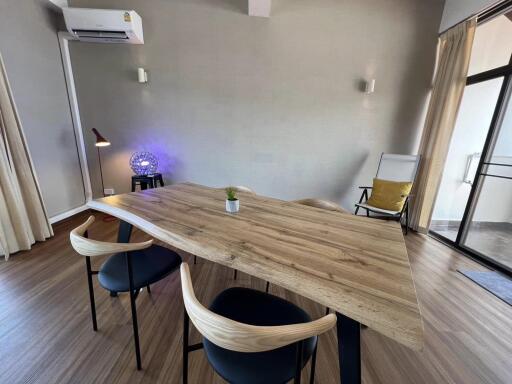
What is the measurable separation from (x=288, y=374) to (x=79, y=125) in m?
3.86

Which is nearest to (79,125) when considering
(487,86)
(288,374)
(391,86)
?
(288,374)

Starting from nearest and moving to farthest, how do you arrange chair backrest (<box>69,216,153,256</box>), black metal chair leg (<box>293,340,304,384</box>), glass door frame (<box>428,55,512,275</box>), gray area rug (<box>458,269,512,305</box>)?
black metal chair leg (<box>293,340,304,384</box>) < chair backrest (<box>69,216,153,256</box>) < gray area rug (<box>458,269,512,305</box>) < glass door frame (<box>428,55,512,275</box>)

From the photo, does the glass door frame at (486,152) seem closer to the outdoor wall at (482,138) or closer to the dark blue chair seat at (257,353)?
the outdoor wall at (482,138)

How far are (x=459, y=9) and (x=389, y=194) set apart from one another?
234cm

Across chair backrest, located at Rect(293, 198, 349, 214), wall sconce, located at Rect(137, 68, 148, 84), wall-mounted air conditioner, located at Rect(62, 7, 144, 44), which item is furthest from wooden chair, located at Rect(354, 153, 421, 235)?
wall-mounted air conditioner, located at Rect(62, 7, 144, 44)

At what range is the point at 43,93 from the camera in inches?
102

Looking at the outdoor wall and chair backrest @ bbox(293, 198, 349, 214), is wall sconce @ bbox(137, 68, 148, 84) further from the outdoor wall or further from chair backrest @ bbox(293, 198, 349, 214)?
the outdoor wall

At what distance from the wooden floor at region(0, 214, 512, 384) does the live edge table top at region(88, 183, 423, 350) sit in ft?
2.49

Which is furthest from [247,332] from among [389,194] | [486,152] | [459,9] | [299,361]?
[459,9]

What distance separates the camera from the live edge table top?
618 mm

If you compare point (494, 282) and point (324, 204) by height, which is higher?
point (324, 204)

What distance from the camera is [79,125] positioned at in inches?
120

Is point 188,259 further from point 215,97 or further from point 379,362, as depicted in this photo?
point 215,97

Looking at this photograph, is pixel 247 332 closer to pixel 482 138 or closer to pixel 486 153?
pixel 486 153
